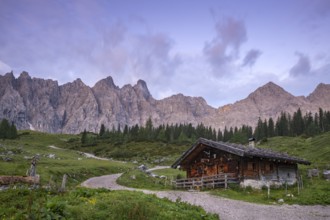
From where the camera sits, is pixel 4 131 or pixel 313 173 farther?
pixel 4 131

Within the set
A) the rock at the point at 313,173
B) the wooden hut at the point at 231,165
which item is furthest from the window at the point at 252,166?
the rock at the point at 313,173

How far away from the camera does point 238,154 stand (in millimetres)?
31641

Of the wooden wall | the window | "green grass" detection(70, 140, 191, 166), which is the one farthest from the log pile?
"green grass" detection(70, 140, 191, 166)

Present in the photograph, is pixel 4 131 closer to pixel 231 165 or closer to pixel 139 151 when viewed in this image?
pixel 139 151

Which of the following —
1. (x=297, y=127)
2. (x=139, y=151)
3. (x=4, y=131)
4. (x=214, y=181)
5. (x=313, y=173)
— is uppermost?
(x=297, y=127)

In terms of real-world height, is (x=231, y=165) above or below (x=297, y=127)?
below

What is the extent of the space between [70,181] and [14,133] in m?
105

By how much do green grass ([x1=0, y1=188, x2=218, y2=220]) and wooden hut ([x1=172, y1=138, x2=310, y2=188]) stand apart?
58.6ft

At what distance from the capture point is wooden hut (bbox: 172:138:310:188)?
1309 inches

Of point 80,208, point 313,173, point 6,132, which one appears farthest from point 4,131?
point 80,208

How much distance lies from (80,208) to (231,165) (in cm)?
2460

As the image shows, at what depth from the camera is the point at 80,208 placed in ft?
42.1

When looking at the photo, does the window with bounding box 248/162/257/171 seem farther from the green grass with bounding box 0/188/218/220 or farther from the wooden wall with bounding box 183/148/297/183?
the green grass with bounding box 0/188/218/220

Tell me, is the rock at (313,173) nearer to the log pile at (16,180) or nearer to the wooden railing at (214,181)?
the wooden railing at (214,181)
